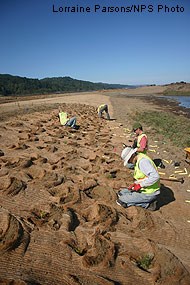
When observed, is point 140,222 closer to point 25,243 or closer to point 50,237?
point 50,237

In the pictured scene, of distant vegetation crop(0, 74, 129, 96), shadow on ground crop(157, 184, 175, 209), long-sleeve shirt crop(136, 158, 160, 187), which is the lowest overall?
shadow on ground crop(157, 184, 175, 209)

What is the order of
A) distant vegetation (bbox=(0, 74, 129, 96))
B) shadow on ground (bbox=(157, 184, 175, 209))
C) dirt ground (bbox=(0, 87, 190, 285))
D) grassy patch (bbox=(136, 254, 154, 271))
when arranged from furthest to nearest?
distant vegetation (bbox=(0, 74, 129, 96))
shadow on ground (bbox=(157, 184, 175, 209))
grassy patch (bbox=(136, 254, 154, 271))
dirt ground (bbox=(0, 87, 190, 285))

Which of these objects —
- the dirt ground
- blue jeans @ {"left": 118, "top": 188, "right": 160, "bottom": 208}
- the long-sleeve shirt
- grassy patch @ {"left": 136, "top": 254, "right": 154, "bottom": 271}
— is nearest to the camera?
the dirt ground

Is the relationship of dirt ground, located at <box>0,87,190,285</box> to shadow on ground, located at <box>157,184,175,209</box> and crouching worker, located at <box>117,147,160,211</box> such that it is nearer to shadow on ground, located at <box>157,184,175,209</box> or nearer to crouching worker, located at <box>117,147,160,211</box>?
shadow on ground, located at <box>157,184,175,209</box>

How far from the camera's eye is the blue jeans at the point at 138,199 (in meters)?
5.74

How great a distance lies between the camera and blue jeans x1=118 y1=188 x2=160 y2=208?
5738 millimetres

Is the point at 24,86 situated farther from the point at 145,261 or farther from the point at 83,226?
the point at 145,261

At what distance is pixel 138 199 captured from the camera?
5.79 m

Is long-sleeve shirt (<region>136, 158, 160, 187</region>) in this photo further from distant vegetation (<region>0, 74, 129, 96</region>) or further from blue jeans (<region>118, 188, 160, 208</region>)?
distant vegetation (<region>0, 74, 129, 96</region>)

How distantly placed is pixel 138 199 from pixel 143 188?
30 centimetres

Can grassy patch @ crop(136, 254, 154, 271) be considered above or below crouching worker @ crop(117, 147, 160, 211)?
below

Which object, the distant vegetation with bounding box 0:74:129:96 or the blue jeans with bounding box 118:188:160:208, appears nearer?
the blue jeans with bounding box 118:188:160:208

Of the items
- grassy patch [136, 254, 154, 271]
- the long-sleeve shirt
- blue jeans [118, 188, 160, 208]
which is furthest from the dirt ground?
the long-sleeve shirt

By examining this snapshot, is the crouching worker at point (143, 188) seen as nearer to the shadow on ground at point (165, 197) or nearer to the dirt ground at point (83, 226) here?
the dirt ground at point (83, 226)
